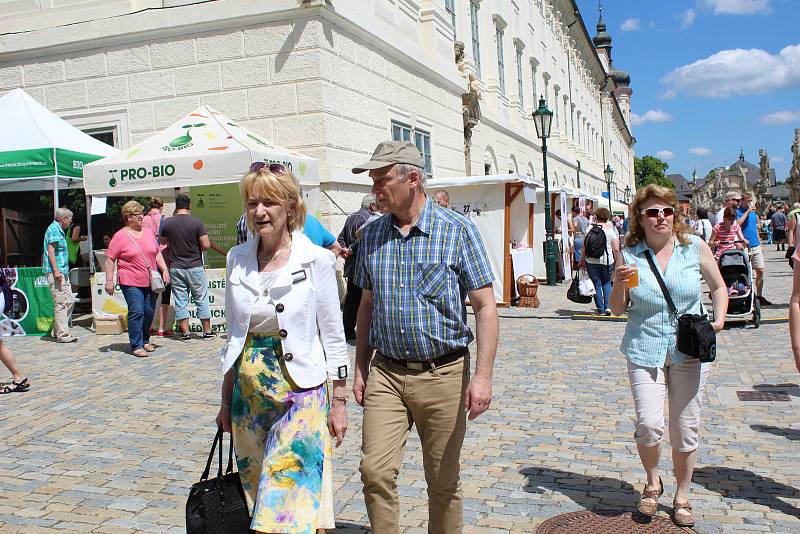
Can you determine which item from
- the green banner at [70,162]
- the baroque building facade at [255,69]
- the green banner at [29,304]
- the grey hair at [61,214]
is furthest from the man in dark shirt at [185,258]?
the baroque building facade at [255,69]

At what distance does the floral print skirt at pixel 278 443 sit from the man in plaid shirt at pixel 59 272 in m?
8.21

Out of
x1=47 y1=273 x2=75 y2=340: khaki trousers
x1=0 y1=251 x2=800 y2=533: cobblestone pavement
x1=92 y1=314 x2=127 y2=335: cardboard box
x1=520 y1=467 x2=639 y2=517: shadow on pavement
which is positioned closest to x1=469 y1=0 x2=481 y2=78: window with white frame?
x1=92 y1=314 x2=127 y2=335: cardboard box

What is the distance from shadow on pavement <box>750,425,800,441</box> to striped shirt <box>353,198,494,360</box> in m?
3.27

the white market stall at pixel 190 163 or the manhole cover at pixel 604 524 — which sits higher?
the white market stall at pixel 190 163

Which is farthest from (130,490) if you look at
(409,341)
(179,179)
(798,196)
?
(798,196)

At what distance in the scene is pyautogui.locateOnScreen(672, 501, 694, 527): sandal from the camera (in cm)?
396

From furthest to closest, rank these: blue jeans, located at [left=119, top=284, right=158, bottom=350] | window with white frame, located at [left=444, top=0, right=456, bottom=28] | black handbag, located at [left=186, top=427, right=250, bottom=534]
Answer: window with white frame, located at [left=444, top=0, right=456, bottom=28], blue jeans, located at [left=119, top=284, right=158, bottom=350], black handbag, located at [left=186, top=427, right=250, bottom=534]

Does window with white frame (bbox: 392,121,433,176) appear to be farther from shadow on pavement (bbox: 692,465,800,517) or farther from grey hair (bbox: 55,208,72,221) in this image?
shadow on pavement (bbox: 692,465,800,517)

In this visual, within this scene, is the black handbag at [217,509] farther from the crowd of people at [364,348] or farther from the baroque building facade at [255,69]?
the baroque building facade at [255,69]

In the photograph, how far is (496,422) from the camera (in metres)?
6.06

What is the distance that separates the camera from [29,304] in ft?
37.0

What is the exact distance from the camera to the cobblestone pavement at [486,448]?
4.26 m

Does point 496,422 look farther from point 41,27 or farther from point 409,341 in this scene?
point 41,27

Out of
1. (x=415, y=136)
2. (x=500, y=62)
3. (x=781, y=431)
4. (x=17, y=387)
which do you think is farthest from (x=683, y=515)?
(x=500, y=62)
